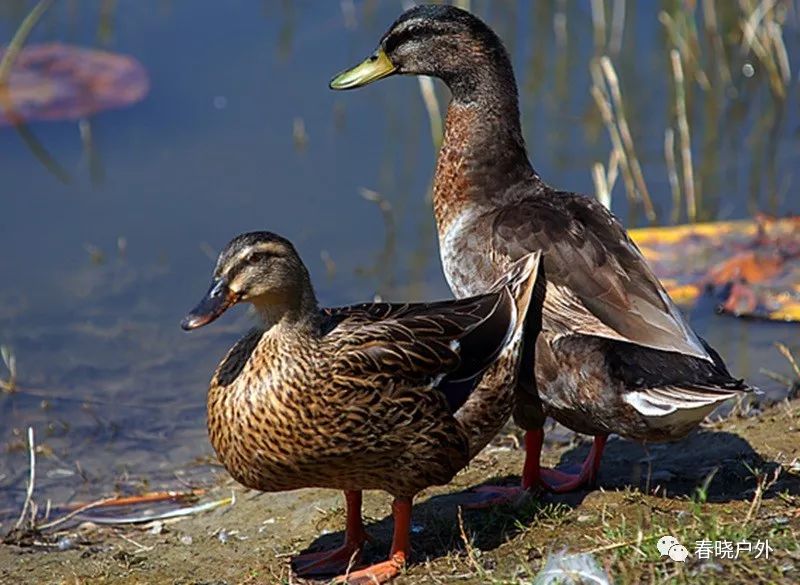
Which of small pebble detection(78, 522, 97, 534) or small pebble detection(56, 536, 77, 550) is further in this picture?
small pebble detection(78, 522, 97, 534)

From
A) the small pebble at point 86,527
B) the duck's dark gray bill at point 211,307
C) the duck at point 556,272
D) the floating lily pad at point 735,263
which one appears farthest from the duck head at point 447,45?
the small pebble at point 86,527

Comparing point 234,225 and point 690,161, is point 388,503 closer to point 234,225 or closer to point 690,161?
point 234,225

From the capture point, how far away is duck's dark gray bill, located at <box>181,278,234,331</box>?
438 centimetres

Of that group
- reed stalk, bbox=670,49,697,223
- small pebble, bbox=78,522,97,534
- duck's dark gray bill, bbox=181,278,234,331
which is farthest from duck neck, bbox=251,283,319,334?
reed stalk, bbox=670,49,697,223

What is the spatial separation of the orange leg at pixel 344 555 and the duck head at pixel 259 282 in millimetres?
688

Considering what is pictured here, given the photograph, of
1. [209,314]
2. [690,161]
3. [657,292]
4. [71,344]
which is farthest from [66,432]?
[690,161]

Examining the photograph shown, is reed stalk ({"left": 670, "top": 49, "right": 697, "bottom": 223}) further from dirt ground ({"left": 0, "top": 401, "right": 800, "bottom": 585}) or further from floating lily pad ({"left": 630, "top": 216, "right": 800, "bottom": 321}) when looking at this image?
dirt ground ({"left": 0, "top": 401, "right": 800, "bottom": 585})

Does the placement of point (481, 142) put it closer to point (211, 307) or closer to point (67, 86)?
point (211, 307)

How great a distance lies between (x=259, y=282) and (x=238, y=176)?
417cm

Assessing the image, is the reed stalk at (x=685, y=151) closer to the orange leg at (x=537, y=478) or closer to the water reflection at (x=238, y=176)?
the water reflection at (x=238, y=176)

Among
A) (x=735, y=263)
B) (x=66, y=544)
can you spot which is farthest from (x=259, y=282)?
(x=735, y=263)

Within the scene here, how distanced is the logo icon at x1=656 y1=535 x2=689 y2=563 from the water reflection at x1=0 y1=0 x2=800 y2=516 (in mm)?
2741

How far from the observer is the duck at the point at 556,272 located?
4.78 m

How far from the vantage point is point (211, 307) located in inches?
174
